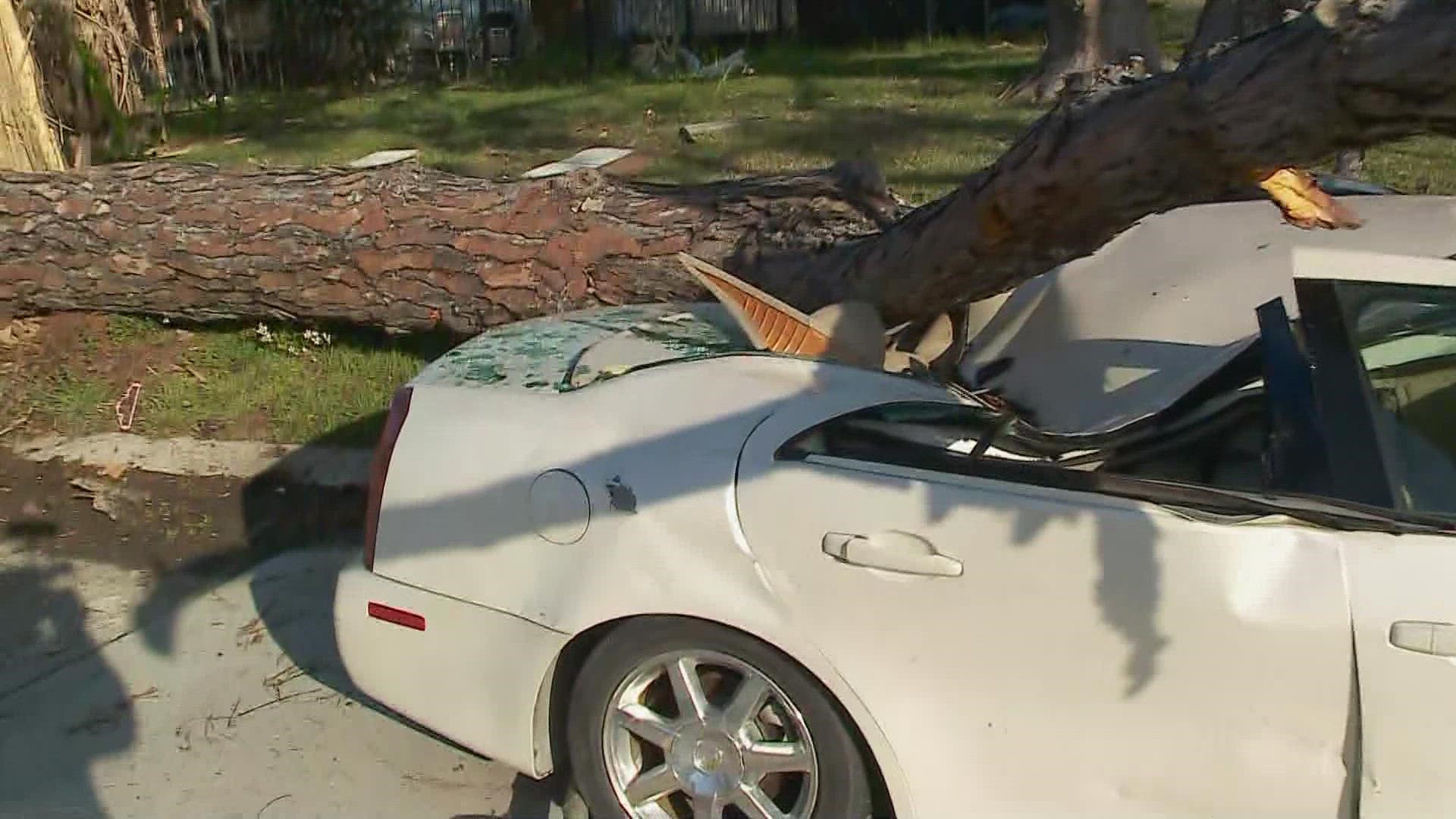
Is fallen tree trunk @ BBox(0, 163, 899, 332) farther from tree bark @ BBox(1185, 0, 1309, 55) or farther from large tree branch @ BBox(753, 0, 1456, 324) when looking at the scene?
Result: tree bark @ BBox(1185, 0, 1309, 55)

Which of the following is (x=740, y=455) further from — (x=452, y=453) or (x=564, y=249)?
(x=564, y=249)

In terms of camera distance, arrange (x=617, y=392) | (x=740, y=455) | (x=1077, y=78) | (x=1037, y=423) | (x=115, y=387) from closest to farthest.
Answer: (x=740, y=455), (x=617, y=392), (x=1037, y=423), (x=1077, y=78), (x=115, y=387)

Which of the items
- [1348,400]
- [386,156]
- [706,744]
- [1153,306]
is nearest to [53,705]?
[706,744]

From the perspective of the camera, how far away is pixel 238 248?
648cm

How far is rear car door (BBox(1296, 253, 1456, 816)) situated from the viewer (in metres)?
2.39

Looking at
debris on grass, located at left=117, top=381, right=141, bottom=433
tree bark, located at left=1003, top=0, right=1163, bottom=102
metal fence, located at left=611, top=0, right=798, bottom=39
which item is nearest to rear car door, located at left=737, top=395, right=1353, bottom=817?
debris on grass, located at left=117, top=381, right=141, bottom=433

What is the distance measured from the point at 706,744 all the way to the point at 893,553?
691 millimetres

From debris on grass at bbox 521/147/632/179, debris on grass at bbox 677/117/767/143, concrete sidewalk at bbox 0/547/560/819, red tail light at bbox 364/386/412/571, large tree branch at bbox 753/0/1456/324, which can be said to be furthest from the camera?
debris on grass at bbox 677/117/767/143

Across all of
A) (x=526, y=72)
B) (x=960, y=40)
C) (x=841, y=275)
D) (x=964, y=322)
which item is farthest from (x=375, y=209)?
(x=960, y=40)

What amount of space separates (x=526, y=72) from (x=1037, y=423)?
49.1ft

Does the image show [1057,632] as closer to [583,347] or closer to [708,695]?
[708,695]

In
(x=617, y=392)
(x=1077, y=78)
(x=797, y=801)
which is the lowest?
(x=797, y=801)

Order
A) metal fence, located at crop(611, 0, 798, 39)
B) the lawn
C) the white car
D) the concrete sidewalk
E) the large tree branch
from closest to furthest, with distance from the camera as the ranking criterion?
the white car, the large tree branch, the concrete sidewalk, the lawn, metal fence, located at crop(611, 0, 798, 39)

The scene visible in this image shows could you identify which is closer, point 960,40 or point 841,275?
point 841,275
